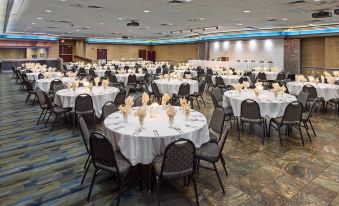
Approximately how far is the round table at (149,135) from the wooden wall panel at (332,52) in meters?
15.8

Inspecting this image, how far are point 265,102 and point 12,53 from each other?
93.7ft

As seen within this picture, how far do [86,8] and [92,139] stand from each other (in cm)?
830

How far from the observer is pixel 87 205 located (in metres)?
3.34

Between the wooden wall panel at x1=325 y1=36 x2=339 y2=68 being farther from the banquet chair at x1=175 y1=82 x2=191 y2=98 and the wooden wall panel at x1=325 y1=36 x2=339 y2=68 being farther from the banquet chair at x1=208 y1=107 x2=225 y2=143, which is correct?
the banquet chair at x1=208 y1=107 x2=225 y2=143

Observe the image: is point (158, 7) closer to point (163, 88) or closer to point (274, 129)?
point (163, 88)

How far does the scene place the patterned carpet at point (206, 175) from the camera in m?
3.50

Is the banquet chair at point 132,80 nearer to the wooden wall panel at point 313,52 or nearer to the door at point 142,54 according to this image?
the wooden wall panel at point 313,52

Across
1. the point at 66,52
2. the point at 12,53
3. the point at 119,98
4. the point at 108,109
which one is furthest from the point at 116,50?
the point at 108,109

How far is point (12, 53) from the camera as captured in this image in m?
27.3

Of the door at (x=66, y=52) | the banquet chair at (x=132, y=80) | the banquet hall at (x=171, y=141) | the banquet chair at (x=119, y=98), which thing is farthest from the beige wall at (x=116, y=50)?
the banquet chair at (x=119, y=98)

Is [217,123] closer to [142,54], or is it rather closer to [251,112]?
[251,112]

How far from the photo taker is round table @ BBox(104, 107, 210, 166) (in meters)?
3.46

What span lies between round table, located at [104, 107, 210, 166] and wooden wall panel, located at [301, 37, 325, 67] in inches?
643

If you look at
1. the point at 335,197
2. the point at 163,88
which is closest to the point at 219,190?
the point at 335,197
